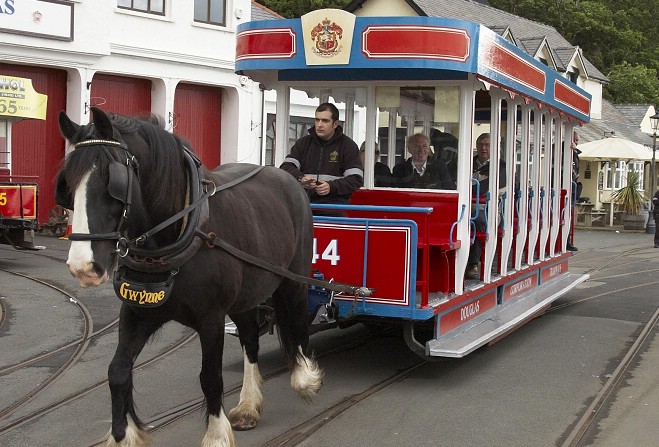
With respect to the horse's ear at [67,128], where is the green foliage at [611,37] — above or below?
above

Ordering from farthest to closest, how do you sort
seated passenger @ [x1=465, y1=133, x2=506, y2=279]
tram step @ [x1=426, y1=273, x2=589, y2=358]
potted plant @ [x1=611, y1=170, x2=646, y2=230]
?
potted plant @ [x1=611, y1=170, x2=646, y2=230], seated passenger @ [x1=465, y1=133, x2=506, y2=279], tram step @ [x1=426, y1=273, x2=589, y2=358]

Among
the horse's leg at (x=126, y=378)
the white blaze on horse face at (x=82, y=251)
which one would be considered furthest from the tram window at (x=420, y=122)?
the white blaze on horse face at (x=82, y=251)

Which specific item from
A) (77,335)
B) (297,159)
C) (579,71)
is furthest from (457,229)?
(579,71)

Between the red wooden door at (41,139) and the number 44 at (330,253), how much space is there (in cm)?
1361

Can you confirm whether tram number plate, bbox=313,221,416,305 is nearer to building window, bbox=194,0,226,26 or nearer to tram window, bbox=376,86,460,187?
tram window, bbox=376,86,460,187

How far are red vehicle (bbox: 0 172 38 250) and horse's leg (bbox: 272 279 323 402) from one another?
8662 mm

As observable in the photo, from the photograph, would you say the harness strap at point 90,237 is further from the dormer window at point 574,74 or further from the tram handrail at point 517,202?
the dormer window at point 574,74

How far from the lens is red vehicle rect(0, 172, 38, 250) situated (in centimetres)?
1389

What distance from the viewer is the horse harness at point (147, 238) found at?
4285 millimetres

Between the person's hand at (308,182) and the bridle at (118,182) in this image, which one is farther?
the person's hand at (308,182)

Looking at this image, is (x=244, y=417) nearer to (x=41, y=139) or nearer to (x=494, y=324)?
(x=494, y=324)

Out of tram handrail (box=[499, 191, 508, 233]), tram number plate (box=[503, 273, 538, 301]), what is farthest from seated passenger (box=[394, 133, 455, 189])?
tram number plate (box=[503, 273, 538, 301])

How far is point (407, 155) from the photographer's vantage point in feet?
26.7

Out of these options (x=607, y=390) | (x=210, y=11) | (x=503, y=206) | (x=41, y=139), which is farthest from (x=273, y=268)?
(x=210, y=11)
